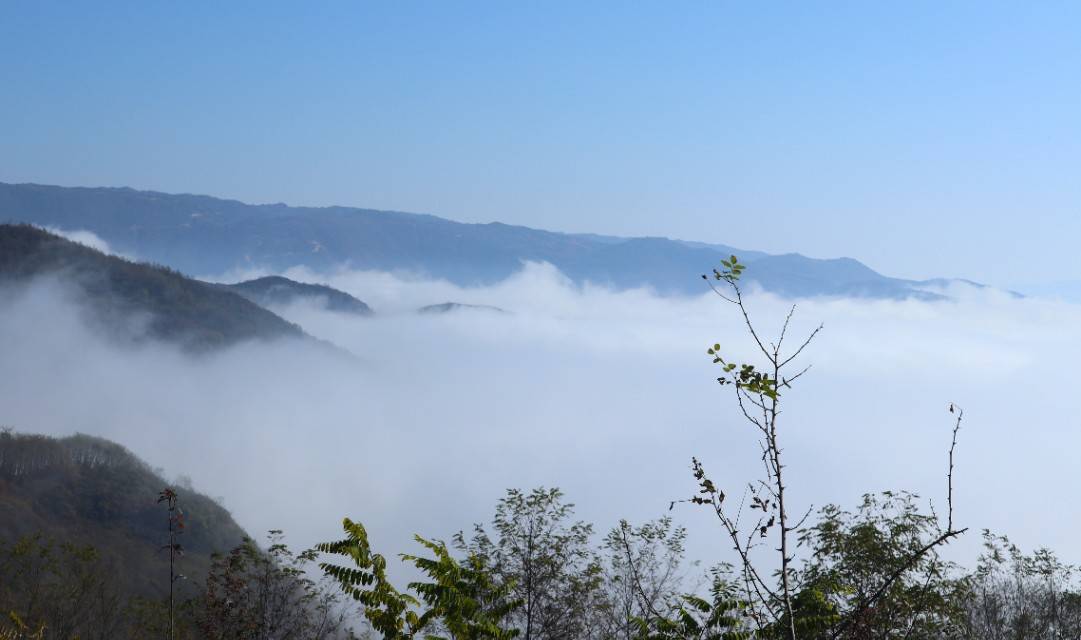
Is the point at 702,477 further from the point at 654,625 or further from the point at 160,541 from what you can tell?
the point at 160,541

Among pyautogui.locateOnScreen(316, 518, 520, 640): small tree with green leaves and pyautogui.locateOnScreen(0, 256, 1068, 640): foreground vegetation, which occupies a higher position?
pyautogui.locateOnScreen(316, 518, 520, 640): small tree with green leaves

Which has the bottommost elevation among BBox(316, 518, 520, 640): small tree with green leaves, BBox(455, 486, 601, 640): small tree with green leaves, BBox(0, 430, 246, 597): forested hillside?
BBox(0, 430, 246, 597): forested hillside

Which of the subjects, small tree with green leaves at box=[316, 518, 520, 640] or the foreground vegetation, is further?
the foreground vegetation

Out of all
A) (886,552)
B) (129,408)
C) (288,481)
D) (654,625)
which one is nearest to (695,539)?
(288,481)

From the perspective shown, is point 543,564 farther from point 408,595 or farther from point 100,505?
point 100,505

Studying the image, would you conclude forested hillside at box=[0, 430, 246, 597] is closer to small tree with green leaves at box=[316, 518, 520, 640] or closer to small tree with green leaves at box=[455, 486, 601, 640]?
small tree with green leaves at box=[455, 486, 601, 640]

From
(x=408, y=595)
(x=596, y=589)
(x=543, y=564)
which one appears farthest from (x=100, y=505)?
(x=408, y=595)

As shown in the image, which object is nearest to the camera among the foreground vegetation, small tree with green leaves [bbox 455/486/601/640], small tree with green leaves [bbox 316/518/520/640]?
small tree with green leaves [bbox 316/518/520/640]

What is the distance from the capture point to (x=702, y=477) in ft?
23.4

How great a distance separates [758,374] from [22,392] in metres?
215

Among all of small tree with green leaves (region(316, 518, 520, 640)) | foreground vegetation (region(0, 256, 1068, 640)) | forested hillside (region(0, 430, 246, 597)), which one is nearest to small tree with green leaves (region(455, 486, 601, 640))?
foreground vegetation (region(0, 256, 1068, 640))

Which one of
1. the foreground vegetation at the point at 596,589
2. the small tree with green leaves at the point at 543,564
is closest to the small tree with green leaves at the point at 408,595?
the foreground vegetation at the point at 596,589

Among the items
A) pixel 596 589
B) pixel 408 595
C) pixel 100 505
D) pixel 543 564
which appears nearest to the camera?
pixel 408 595

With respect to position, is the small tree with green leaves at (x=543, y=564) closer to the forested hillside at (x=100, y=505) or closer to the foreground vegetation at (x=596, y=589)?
the foreground vegetation at (x=596, y=589)
